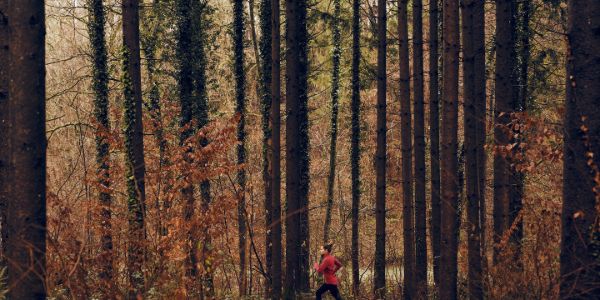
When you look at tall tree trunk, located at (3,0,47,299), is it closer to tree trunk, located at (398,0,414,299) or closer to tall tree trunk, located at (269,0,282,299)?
tall tree trunk, located at (269,0,282,299)

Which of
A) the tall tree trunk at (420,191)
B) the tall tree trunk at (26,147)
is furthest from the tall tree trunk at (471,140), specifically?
the tall tree trunk at (26,147)

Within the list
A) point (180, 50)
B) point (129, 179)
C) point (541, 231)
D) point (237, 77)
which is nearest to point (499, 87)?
point (541, 231)

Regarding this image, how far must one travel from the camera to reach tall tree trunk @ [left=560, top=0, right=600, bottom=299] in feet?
19.9

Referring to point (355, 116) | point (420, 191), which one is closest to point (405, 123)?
point (420, 191)

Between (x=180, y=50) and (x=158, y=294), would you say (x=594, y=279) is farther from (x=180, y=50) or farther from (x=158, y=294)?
(x=180, y=50)

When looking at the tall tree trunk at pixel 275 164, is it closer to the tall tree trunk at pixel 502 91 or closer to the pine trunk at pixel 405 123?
the pine trunk at pixel 405 123

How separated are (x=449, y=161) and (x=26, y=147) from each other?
22.8 feet

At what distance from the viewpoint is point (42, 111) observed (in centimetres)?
618

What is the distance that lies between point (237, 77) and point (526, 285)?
16.0 metres

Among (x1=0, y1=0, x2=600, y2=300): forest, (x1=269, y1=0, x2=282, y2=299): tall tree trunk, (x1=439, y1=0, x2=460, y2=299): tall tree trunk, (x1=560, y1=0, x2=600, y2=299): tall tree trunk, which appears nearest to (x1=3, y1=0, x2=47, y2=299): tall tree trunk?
(x1=0, y1=0, x2=600, y2=300): forest

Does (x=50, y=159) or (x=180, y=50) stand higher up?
(x=180, y=50)

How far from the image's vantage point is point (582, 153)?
616cm

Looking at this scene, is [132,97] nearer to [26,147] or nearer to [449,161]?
[26,147]

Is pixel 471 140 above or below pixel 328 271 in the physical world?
above
